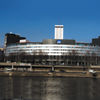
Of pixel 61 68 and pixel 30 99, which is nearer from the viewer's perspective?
pixel 30 99

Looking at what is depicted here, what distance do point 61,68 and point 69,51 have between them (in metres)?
65.2

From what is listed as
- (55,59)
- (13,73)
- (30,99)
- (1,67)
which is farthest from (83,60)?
(30,99)

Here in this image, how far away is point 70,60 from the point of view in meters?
148

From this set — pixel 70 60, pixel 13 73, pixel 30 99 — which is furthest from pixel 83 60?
pixel 30 99

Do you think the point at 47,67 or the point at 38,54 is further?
the point at 38,54

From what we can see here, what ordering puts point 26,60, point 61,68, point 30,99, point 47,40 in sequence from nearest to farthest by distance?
point 30,99
point 61,68
point 26,60
point 47,40

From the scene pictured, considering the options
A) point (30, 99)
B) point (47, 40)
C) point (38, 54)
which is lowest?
point (30, 99)

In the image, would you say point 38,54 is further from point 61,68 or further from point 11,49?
point 61,68

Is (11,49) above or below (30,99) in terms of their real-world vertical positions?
above

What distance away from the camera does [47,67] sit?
9919cm

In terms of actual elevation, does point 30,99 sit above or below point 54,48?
below

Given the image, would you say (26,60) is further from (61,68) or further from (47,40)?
(61,68)

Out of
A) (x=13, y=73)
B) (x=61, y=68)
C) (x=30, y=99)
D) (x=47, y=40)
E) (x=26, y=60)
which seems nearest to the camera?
(x=30, y=99)

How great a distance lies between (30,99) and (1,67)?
6562cm
